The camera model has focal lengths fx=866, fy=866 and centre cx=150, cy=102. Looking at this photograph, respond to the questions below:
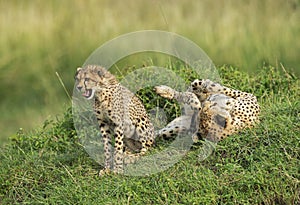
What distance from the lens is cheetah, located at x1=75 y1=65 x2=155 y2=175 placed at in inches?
192

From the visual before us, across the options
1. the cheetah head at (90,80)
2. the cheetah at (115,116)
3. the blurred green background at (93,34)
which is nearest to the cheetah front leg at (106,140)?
the cheetah at (115,116)

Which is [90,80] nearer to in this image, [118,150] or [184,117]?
[118,150]

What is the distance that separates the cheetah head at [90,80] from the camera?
15.9 feet

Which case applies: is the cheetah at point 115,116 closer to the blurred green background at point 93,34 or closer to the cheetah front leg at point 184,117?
the cheetah front leg at point 184,117

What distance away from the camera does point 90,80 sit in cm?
486

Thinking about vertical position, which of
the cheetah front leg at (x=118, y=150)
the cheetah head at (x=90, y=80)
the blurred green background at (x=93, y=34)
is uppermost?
the cheetah head at (x=90, y=80)

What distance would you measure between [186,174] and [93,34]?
4.11m

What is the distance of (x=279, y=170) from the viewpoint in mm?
4500

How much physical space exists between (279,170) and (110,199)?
89 cm

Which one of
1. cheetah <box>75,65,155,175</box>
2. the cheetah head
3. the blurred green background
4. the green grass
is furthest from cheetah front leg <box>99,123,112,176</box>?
the blurred green background

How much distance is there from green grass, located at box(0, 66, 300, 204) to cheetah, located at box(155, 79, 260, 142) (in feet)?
0.32

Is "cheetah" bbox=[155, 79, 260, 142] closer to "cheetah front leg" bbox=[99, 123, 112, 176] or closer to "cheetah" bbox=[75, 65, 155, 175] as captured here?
"cheetah" bbox=[75, 65, 155, 175]

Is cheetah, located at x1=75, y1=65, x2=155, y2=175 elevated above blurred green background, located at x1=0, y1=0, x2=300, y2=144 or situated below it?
above

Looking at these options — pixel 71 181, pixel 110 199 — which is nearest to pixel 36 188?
pixel 71 181
